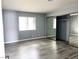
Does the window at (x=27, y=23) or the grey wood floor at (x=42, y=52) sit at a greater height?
the window at (x=27, y=23)

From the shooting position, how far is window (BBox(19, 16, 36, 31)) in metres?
6.62

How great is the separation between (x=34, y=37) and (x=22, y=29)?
4.29 feet

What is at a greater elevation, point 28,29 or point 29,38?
point 28,29

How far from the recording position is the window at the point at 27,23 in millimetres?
6617

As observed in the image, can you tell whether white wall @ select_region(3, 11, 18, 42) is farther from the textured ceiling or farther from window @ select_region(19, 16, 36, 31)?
the textured ceiling

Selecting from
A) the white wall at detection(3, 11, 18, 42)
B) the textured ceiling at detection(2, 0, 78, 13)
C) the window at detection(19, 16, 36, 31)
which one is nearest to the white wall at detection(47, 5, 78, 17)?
the textured ceiling at detection(2, 0, 78, 13)

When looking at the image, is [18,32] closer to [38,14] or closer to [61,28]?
[38,14]

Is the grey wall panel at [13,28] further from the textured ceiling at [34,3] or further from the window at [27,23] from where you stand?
the textured ceiling at [34,3]

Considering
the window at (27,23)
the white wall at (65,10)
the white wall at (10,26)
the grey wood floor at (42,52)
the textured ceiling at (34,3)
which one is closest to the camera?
the grey wood floor at (42,52)

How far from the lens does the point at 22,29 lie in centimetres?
668

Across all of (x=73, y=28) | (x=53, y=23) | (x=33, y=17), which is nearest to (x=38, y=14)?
(x=33, y=17)

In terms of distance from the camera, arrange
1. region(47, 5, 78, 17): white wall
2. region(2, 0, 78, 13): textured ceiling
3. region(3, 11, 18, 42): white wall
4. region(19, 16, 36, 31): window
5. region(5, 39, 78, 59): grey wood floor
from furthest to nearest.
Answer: region(19, 16, 36, 31): window, region(3, 11, 18, 42): white wall, region(47, 5, 78, 17): white wall, region(2, 0, 78, 13): textured ceiling, region(5, 39, 78, 59): grey wood floor

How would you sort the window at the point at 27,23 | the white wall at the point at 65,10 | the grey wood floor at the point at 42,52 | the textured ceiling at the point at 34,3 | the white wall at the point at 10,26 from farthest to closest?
the window at the point at 27,23, the white wall at the point at 10,26, the white wall at the point at 65,10, the textured ceiling at the point at 34,3, the grey wood floor at the point at 42,52

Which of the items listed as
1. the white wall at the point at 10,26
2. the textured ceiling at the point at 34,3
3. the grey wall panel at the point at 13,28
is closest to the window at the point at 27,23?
the grey wall panel at the point at 13,28
